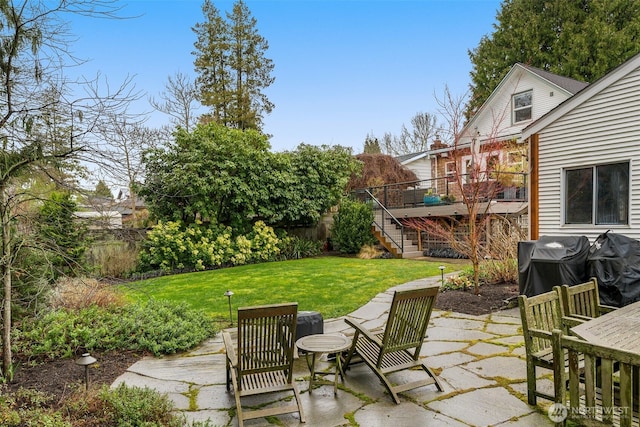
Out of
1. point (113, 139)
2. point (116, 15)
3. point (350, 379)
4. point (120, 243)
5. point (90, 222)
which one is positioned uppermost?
point (116, 15)

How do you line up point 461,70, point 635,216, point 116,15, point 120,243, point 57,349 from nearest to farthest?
point 116,15, point 57,349, point 635,216, point 120,243, point 461,70

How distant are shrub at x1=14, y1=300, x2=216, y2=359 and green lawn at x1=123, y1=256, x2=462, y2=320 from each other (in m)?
0.49

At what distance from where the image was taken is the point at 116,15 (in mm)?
3320

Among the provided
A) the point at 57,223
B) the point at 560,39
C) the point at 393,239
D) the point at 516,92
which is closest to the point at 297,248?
the point at 393,239

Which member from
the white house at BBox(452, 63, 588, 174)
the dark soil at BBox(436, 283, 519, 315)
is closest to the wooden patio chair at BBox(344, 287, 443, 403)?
the dark soil at BBox(436, 283, 519, 315)

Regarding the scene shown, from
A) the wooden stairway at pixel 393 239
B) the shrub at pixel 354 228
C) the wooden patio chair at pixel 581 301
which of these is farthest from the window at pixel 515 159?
the wooden patio chair at pixel 581 301

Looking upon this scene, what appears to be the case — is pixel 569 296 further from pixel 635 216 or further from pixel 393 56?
pixel 393 56

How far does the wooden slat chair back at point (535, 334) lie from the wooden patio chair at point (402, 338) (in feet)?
2.32

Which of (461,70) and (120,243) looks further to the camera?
(461,70)

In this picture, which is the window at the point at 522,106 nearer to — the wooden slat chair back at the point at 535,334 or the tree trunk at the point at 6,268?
the wooden slat chair back at the point at 535,334

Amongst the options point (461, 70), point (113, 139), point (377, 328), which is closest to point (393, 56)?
point (461, 70)

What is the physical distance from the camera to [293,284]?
8.52 m

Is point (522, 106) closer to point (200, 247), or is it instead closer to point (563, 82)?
point (563, 82)

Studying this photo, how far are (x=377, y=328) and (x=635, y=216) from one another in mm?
5140
